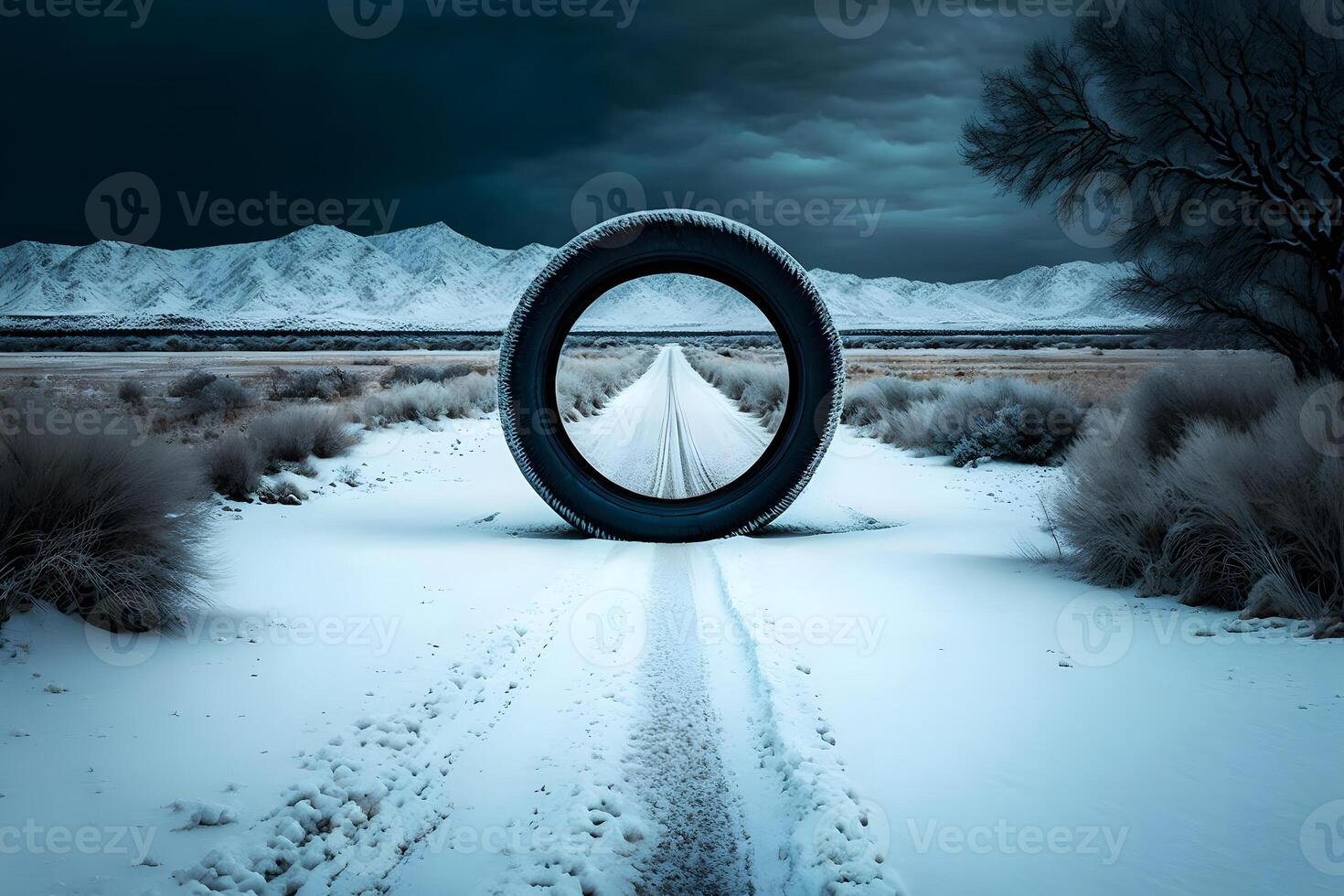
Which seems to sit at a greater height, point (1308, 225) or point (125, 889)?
point (1308, 225)

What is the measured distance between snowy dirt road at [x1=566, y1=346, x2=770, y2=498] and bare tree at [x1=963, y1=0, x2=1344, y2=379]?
15.1 ft

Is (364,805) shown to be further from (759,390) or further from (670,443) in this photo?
(759,390)

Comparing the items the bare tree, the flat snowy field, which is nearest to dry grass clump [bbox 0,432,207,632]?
the flat snowy field

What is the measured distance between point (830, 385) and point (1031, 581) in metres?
1.84

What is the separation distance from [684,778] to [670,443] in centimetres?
835

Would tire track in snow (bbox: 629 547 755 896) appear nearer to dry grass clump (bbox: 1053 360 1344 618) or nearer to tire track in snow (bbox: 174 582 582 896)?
tire track in snow (bbox: 174 582 582 896)

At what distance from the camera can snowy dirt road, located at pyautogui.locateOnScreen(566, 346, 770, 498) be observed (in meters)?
8.44

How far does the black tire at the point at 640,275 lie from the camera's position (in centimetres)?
588

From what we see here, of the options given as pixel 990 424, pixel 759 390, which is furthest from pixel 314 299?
pixel 990 424

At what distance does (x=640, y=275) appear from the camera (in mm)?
6168

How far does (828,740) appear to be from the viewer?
3.07m

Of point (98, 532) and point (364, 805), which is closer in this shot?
point (364, 805)

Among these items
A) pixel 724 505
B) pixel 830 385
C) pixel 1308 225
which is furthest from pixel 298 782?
pixel 1308 225

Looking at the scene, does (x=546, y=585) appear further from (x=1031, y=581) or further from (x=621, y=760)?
(x=1031, y=581)
